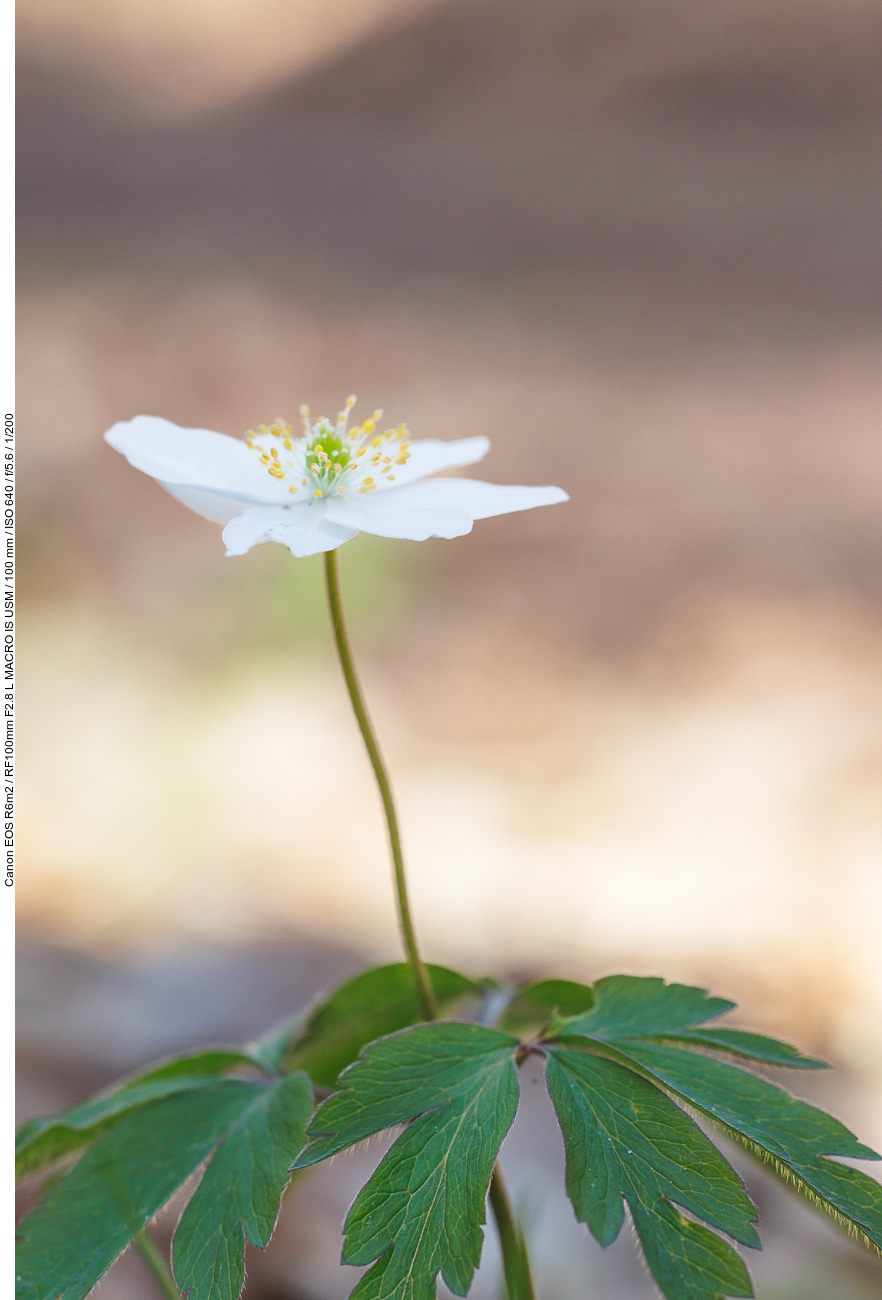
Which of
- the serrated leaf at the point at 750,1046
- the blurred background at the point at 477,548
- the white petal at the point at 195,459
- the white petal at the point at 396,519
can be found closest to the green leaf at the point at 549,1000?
the serrated leaf at the point at 750,1046

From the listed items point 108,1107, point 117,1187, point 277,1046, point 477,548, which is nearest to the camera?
point 117,1187

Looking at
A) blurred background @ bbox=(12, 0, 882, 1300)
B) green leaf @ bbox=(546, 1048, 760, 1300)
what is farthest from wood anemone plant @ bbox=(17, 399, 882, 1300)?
blurred background @ bbox=(12, 0, 882, 1300)

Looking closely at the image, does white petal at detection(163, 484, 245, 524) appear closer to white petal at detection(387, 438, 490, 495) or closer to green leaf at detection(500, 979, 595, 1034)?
white petal at detection(387, 438, 490, 495)

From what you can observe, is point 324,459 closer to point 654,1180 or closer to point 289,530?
point 289,530

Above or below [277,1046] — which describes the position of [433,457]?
above

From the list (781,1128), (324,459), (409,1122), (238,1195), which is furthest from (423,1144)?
(324,459)

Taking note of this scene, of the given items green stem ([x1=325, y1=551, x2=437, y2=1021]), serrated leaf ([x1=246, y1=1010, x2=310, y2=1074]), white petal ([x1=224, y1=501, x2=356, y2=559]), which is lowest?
serrated leaf ([x1=246, y1=1010, x2=310, y2=1074])

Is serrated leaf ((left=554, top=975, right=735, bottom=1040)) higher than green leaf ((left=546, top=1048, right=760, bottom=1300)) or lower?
higher

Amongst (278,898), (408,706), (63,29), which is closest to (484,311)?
(63,29)
